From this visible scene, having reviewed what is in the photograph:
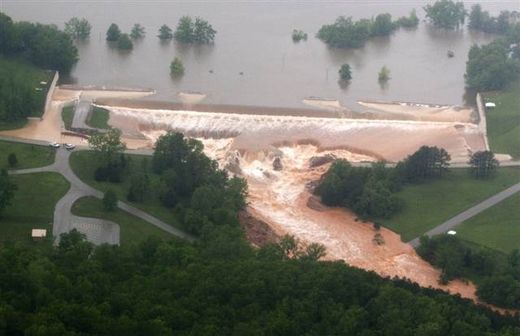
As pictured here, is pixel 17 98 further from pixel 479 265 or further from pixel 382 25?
pixel 382 25

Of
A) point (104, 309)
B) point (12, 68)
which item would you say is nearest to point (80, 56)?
point (12, 68)

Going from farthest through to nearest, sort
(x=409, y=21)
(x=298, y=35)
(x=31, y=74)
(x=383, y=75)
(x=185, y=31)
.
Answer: (x=409, y=21)
(x=298, y=35)
(x=185, y=31)
(x=383, y=75)
(x=31, y=74)

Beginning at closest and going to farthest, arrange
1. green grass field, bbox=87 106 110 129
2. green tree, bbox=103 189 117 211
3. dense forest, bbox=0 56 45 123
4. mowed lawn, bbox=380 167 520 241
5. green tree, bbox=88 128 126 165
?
green tree, bbox=103 189 117 211 < mowed lawn, bbox=380 167 520 241 < green tree, bbox=88 128 126 165 < dense forest, bbox=0 56 45 123 < green grass field, bbox=87 106 110 129

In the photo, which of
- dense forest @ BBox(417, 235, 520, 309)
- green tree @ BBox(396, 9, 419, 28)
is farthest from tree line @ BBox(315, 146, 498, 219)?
green tree @ BBox(396, 9, 419, 28)

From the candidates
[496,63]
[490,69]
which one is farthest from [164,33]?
[496,63]

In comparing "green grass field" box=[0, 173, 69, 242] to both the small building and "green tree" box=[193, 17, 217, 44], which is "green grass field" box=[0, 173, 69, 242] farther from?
"green tree" box=[193, 17, 217, 44]

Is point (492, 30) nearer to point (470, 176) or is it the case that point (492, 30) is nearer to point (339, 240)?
point (470, 176)
